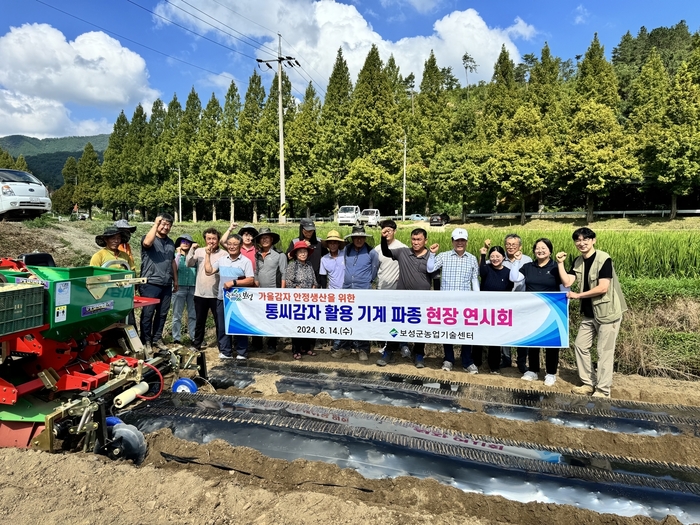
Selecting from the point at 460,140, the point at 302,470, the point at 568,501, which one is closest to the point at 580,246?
the point at 568,501

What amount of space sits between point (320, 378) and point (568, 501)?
3.03 meters

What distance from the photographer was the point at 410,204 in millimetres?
41562

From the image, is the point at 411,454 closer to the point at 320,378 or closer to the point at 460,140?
the point at 320,378

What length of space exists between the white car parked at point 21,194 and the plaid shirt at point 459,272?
13520 mm

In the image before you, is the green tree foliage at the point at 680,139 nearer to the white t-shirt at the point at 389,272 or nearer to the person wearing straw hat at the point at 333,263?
the white t-shirt at the point at 389,272

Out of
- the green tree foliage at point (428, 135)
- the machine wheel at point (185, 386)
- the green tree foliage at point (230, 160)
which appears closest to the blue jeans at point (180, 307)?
the machine wheel at point (185, 386)

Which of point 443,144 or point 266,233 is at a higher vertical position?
point 443,144

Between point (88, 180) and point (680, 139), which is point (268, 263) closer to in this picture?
point (680, 139)

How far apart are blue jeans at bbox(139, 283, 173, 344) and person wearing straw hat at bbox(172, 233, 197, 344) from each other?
49 cm

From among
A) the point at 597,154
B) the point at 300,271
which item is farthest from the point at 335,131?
the point at 300,271

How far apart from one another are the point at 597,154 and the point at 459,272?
1051 inches

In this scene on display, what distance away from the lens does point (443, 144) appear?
3925cm

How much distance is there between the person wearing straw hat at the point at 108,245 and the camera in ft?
17.6

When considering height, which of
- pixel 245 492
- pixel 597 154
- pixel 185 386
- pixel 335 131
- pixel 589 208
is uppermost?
pixel 335 131
